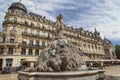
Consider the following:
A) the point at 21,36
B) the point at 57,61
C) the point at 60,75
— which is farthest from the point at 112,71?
the point at 21,36

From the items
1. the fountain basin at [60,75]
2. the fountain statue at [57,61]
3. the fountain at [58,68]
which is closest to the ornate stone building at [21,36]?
the fountain statue at [57,61]

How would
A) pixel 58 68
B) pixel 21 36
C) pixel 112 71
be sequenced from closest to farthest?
1. pixel 58 68
2. pixel 112 71
3. pixel 21 36

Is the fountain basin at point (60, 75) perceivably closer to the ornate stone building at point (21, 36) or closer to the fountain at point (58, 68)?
the fountain at point (58, 68)

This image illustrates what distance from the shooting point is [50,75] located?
6727 mm

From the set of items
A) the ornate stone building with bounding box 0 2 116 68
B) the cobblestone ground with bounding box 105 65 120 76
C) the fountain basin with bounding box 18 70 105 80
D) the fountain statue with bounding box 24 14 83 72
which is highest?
the ornate stone building with bounding box 0 2 116 68

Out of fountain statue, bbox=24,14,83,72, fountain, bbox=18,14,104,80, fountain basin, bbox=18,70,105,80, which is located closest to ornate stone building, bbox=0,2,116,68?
fountain statue, bbox=24,14,83,72

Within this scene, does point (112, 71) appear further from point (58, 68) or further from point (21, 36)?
point (21, 36)

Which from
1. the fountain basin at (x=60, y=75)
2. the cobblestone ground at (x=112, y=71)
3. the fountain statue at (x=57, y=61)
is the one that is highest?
the fountain statue at (x=57, y=61)

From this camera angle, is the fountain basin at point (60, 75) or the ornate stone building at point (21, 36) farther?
the ornate stone building at point (21, 36)

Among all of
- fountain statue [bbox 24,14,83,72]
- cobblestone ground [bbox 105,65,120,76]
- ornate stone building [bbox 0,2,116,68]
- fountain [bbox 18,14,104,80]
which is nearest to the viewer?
fountain [bbox 18,14,104,80]

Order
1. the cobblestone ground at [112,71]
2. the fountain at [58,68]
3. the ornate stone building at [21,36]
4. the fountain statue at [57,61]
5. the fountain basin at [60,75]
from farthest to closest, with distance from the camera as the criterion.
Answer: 1. the ornate stone building at [21,36]
2. the cobblestone ground at [112,71]
3. the fountain statue at [57,61]
4. the fountain at [58,68]
5. the fountain basin at [60,75]

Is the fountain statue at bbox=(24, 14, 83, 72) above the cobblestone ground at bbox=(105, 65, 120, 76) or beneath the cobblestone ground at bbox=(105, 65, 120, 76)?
above

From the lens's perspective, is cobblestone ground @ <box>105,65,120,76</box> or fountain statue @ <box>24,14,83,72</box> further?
cobblestone ground @ <box>105,65,120,76</box>

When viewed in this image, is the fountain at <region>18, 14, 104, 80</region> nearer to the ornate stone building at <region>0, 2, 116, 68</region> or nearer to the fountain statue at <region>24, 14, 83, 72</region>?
the fountain statue at <region>24, 14, 83, 72</region>
